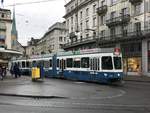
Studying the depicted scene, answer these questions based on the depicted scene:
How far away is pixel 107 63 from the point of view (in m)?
34.2

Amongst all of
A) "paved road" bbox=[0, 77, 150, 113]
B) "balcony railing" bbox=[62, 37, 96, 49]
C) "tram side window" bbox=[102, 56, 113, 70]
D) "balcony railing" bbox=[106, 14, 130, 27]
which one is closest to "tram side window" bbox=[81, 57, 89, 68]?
"tram side window" bbox=[102, 56, 113, 70]

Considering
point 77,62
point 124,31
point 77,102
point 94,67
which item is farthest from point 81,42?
point 77,102

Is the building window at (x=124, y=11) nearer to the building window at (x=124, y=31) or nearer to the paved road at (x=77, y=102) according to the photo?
the building window at (x=124, y=31)

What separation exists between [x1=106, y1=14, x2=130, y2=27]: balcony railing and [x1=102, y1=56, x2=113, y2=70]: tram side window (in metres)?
29.5

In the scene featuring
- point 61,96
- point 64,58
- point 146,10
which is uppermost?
point 146,10

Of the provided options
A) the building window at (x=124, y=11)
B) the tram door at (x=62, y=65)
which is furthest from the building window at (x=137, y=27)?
the tram door at (x=62, y=65)

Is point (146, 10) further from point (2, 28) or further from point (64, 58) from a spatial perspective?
point (2, 28)

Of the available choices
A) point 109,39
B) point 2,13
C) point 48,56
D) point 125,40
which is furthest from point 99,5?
point 2,13

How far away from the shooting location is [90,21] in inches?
3162

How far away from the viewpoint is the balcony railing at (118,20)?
207 ft

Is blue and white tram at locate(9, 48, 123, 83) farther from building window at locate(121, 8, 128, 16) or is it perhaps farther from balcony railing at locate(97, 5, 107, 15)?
balcony railing at locate(97, 5, 107, 15)

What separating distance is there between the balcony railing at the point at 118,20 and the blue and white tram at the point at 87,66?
776 inches

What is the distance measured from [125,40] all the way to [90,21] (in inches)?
744

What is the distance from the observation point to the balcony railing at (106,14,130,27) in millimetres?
62994
